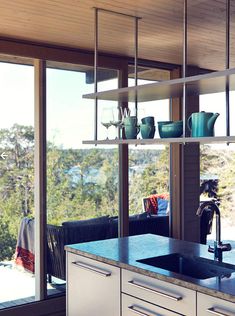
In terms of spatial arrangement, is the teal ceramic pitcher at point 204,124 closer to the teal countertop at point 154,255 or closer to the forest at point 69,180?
the teal countertop at point 154,255

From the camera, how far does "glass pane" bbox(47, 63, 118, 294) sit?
4406mm

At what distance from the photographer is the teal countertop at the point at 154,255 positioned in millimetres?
2230

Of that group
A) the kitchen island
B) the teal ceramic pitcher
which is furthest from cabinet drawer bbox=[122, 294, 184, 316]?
the teal ceramic pitcher

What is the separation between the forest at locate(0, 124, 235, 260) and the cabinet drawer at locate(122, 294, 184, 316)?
5.70 ft

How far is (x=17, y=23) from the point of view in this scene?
3.62 meters

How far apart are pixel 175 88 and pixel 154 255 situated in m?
1.12

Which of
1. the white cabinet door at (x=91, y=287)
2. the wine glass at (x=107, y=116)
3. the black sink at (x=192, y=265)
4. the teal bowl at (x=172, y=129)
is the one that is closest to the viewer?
the black sink at (x=192, y=265)

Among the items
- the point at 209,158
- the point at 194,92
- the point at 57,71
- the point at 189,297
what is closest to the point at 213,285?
the point at 189,297

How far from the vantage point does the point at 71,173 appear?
179 inches

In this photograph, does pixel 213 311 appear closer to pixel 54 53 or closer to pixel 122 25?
pixel 122 25

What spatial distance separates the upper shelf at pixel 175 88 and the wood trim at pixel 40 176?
980 mm

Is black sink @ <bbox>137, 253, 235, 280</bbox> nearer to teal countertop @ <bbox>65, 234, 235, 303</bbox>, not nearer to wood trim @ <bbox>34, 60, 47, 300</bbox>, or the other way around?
teal countertop @ <bbox>65, 234, 235, 303</bbox>

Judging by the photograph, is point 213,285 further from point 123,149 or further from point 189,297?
point 123,149

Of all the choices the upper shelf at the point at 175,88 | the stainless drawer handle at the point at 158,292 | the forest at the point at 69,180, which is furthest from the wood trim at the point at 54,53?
the stainless drawer handle at the point at 158,292
